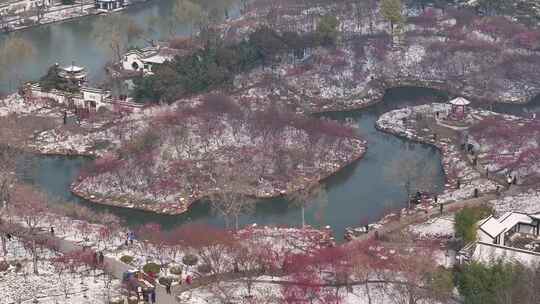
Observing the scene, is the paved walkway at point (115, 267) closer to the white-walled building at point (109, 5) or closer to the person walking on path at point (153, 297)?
the person walking on path at point (153, 297)

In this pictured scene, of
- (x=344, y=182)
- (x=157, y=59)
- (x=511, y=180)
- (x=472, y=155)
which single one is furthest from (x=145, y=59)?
(x=511, y=180)

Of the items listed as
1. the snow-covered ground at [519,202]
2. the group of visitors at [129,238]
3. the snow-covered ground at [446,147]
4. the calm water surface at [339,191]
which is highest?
the snow-covered ground at [519,202]

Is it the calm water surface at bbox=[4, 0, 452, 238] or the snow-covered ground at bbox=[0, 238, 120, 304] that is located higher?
the snow-covered ground at bbox=[0, 238, 120, 304]

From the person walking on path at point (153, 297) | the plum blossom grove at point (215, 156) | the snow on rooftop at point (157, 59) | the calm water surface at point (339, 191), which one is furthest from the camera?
the snow on rooftop at point (157, 59)

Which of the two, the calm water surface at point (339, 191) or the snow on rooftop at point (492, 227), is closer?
the snow on rooftop at point (492, 227)

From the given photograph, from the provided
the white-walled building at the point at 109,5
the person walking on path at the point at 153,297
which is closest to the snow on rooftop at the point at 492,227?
the person walking on path at the point at 153,297

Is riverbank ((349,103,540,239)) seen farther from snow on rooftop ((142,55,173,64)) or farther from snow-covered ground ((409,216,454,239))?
snow on rooftop ((142,55,173,64))

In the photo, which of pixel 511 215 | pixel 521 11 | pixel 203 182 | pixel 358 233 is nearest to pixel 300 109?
pixel 203 182

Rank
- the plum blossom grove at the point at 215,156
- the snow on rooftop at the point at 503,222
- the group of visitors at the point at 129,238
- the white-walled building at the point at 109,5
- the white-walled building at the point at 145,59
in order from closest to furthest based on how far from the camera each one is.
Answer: the snow on rooftop at the point at 503,222
the group of visitors at the point at 129,238
the plum blossom grove at the point at 215,156
the white-walled building at the point at 145,59
the white-walled building at the point at 109,5

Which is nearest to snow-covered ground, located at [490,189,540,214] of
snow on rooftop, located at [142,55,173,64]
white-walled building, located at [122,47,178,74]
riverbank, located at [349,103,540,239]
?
riverbank, located at [349,103,540,239]

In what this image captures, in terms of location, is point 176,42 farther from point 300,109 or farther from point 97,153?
point 97,153

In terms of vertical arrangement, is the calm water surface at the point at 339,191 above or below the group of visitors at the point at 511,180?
below
